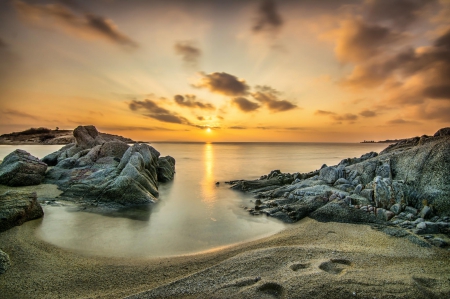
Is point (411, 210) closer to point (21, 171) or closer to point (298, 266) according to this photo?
point (298, 266)

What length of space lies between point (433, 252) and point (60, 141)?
4865 inches

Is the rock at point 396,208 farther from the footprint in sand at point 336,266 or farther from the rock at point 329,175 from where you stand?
the footprint in sand at point 336,266

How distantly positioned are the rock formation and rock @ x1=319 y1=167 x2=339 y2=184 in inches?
3.1

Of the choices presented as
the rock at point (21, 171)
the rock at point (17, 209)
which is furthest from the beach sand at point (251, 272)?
the rock at point (21, 171)

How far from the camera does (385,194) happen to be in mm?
9844

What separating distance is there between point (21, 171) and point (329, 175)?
62.1 ft

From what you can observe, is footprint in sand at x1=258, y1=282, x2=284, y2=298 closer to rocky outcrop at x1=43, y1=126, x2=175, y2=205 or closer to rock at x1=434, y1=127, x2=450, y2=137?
rocky outcrop at x1=43, y1=126, x2=175, y2=205

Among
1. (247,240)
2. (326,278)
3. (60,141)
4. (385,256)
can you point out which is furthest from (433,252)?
(60,141)

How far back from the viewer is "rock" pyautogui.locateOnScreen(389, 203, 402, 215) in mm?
9080

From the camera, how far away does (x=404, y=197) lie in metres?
9.74

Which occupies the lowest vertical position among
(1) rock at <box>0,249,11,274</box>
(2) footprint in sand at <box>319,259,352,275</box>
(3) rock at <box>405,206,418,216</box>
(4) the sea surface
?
(4) the sea surface

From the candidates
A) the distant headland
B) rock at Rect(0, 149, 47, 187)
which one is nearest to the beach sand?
rock at Rect(0, 149, 47, 187)

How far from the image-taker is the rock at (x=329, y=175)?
Answer: 13438mm

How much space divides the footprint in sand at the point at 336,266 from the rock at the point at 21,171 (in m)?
17.5
